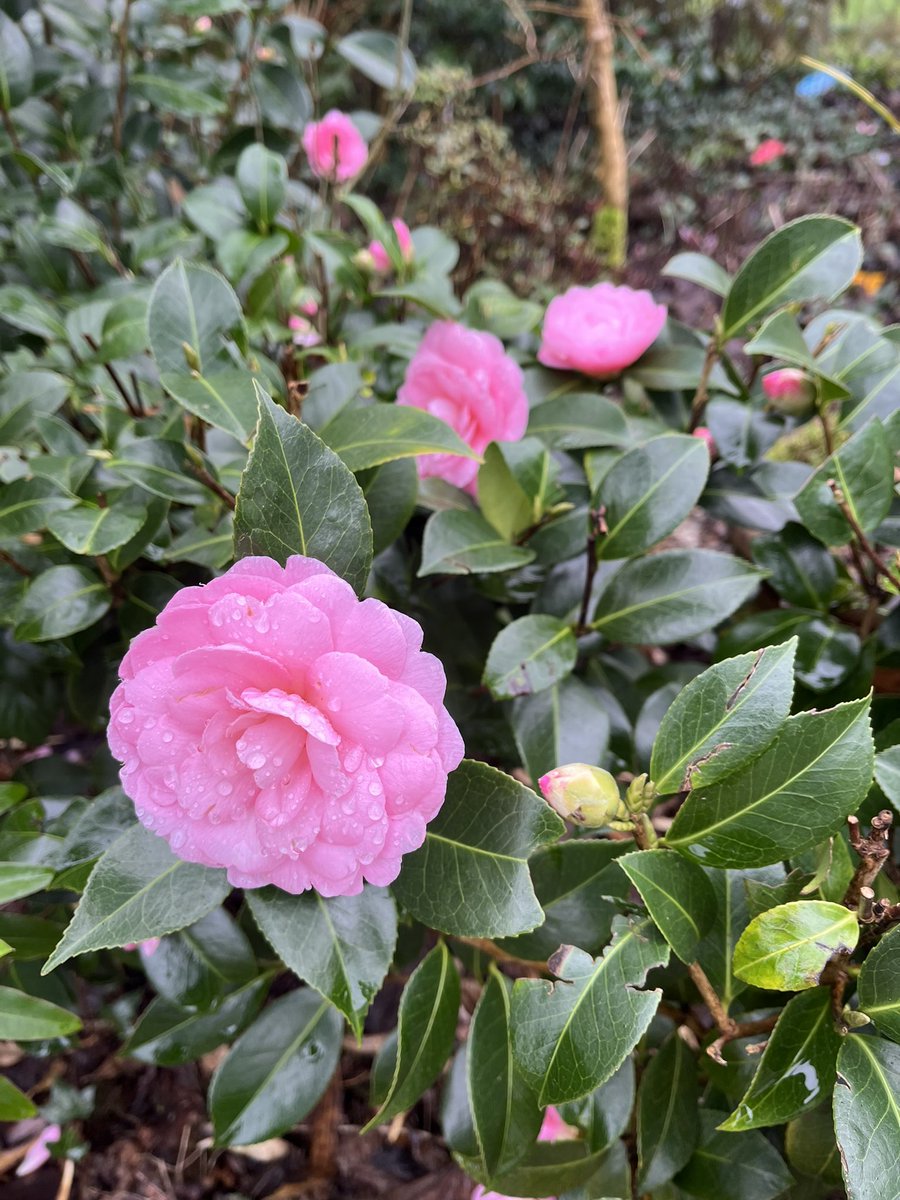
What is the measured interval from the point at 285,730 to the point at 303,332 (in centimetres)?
73


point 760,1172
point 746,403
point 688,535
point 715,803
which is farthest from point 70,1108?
point 688,535

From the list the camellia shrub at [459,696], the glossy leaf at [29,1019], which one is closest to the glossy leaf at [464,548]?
the camellia shrub at [459,696]

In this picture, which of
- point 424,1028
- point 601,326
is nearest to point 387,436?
point 601,326

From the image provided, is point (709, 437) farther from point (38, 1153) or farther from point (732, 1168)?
point (38, 1153)

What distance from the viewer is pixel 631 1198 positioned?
0.58 metres

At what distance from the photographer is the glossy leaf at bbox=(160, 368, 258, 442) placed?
56 cm

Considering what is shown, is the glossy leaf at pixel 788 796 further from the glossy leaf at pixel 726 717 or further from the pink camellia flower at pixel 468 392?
the pink camellia flower at pixel 468 392

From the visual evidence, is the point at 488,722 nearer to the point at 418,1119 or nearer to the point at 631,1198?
the point at 631,1198

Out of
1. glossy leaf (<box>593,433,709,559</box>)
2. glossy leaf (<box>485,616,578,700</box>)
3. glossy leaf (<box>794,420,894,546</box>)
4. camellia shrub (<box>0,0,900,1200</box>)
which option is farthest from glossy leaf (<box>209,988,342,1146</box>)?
glossy leaf (<box>794,420,894,546</box>)

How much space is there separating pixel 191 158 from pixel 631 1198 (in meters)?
1.74

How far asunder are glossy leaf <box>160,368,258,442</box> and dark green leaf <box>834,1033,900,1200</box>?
0.53 metres

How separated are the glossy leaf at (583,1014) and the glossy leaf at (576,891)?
103mm

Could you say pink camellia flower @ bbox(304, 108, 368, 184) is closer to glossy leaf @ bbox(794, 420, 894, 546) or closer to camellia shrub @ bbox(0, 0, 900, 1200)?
camellia shrub @ bbox(0, 0, 900, 1200)

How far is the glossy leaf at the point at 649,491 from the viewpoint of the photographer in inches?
24.8
